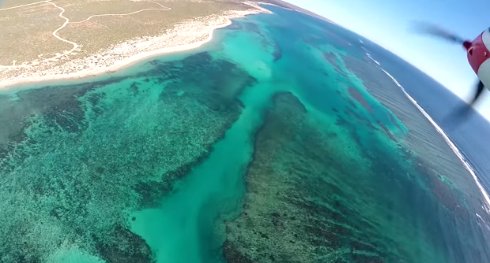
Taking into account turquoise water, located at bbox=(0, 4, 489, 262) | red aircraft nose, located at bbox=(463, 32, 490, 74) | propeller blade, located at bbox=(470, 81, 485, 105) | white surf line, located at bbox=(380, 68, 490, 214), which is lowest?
white surf line, located at bbox=(380, 68, 490, 214)

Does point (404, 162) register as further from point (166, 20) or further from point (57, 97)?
point (166, 20)

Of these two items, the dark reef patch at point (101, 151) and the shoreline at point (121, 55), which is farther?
the shoreline at point (121, 55)

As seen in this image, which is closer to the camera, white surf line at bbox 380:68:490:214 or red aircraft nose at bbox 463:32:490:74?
red aircraft nose at bbox 463:32:490:74

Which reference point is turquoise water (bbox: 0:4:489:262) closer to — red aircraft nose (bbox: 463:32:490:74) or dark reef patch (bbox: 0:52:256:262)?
dark reef patch (bbox: 0:52:256:262)

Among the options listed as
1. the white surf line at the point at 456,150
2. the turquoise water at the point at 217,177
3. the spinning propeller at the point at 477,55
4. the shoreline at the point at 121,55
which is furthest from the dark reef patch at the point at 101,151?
the white surf line at the point at 456,150

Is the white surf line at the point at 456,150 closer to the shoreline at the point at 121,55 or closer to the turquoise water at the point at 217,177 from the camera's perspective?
the turquoise water at the point at 217,177

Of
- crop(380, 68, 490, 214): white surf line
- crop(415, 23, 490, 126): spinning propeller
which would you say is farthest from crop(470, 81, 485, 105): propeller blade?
crop(380, 68, 490, 214): white surf line
